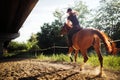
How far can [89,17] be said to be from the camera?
56.0 metres

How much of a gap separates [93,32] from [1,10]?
5355 millimetres

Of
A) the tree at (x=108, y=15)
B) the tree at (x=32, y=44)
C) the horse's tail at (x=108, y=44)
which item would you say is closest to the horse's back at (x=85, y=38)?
the horse's tail at (x=108, y=44)

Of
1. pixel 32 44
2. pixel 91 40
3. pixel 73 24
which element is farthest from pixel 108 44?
pixel 32 44

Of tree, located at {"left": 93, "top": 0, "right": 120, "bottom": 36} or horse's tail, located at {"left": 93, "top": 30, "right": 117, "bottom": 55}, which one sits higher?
tree, located at {"left": 93, "top": 0, "right": 120, "bottom": 36}

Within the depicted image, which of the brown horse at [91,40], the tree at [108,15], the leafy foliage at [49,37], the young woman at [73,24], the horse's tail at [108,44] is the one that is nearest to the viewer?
the horse's tail at [108,44]

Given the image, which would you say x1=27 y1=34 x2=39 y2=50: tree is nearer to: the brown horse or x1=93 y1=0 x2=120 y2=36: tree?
x1=93 y1=0 x2=120 y2=36: tree

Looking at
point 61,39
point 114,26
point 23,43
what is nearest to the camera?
point 61,39

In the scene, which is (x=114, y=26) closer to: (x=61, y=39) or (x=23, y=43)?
(x=61, y=39)

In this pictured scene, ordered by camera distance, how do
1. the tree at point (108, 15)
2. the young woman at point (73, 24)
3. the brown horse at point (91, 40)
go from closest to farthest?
the brown horse at point (91, 40)
the young woman at point (73, 24)
the tree at point (108, 15)

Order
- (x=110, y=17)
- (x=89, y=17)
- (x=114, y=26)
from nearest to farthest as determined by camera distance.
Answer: (x=114, y=26) < (x=110, y=17) < (x=89, y=17)

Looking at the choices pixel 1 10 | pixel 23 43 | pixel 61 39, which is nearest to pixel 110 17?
pixel 61 39

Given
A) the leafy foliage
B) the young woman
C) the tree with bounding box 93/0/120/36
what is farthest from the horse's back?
the tree with bounding box 93/0/120/36

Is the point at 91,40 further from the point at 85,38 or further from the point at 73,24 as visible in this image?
the point at 73,24

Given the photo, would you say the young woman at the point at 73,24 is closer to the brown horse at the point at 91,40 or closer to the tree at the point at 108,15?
the brown horse at the point at 91,40
